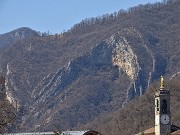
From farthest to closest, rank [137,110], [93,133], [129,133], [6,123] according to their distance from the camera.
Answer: [137,110] < [129,133] < [93,133] < [6,123]

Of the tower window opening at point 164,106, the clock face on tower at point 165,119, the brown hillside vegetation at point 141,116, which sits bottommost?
the clock face on tower at point 165,119

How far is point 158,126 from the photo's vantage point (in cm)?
8625

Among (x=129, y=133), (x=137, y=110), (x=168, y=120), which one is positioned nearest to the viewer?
(x=168, y=120)

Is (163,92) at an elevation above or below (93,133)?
above

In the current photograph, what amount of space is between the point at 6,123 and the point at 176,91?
113 meters

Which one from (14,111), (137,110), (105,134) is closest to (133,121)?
(137,110)

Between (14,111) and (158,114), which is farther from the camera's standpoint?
(158,114)

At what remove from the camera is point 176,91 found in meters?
140

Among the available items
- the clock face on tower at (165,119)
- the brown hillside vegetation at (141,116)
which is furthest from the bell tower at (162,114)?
the brown hillside vegetation at (141,116)

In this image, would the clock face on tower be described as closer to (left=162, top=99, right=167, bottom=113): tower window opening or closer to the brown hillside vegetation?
(left=162, top=99, right=167, bottom=113): tower window opening

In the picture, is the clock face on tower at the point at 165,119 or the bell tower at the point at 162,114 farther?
the clock face on tower at the point at 165,119

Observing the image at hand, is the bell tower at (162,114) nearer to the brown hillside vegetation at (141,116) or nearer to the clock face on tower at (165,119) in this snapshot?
the clock face on tower at (165,119)

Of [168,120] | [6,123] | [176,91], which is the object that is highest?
[176,91]

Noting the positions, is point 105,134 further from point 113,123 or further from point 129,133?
point 129,133
